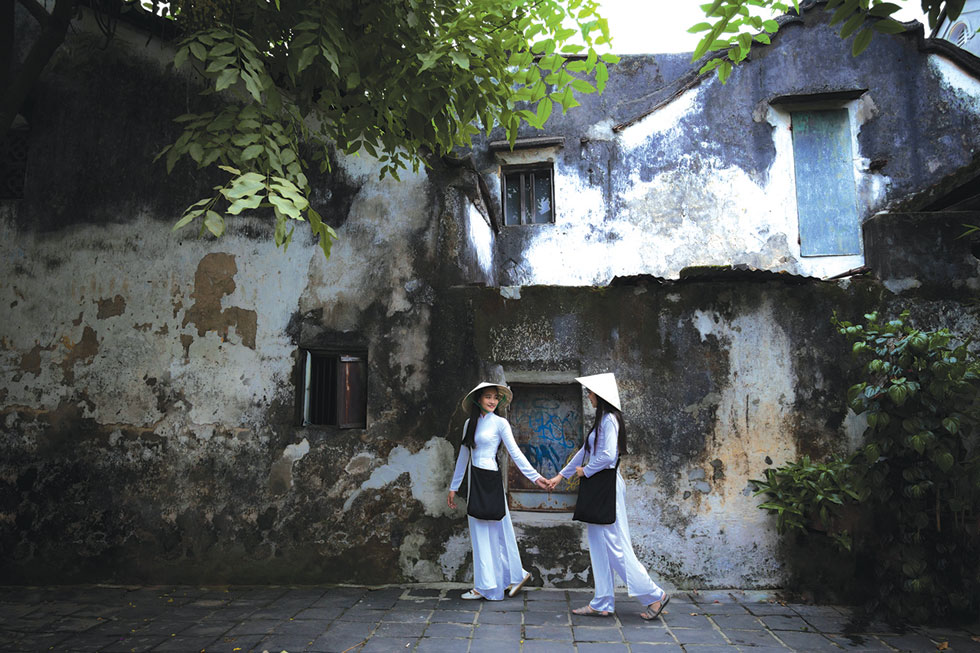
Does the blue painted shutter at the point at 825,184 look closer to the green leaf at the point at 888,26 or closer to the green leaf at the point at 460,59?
the green leaf at the point at 888,26

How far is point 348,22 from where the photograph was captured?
438 centimetres

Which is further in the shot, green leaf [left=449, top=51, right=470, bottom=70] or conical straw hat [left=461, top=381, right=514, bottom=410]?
conical straw hat [left=461, top=381, right=514, bottom=410]

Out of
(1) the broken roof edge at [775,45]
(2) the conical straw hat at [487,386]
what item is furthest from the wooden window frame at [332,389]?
(1) the broken roof edge at [775,45]

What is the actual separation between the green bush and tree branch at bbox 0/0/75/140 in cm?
664

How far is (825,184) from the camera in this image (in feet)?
30.5

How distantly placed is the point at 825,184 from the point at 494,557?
26.4 ft

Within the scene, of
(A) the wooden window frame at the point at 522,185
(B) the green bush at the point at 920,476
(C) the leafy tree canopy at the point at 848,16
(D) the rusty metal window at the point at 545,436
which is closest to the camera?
(C) the leafy tree canopy at the point at 848,16

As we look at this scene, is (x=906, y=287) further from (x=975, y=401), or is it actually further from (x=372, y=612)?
(x=372, y=612)

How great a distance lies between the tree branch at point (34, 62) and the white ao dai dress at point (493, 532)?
4.35 metres

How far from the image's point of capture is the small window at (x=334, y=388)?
570 cm

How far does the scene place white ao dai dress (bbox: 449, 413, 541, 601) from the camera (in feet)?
16.1

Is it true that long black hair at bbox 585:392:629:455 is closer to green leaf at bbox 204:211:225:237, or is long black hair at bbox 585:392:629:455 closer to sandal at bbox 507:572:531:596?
sandal at bbox 507:572:531:596

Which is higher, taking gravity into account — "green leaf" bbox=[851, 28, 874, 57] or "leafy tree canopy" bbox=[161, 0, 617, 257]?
"leafy tree canopy" bbox=[161, 0, 617, 257]

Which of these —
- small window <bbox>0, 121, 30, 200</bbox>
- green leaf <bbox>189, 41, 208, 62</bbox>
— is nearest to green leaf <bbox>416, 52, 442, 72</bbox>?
green leaf <bbox>189, 41, 208, 62</bbox>
